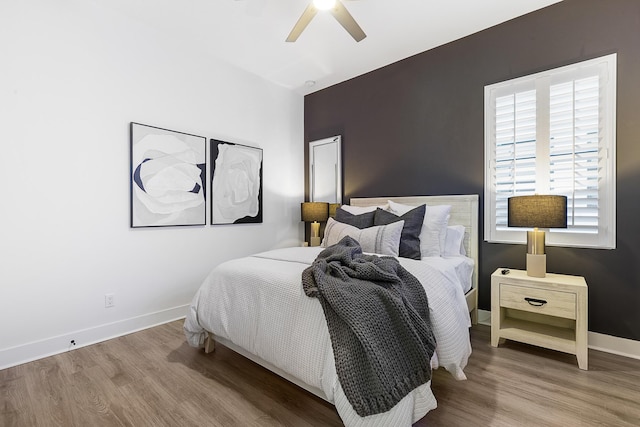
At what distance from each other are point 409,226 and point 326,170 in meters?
1.91

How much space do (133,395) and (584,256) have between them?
334 cm

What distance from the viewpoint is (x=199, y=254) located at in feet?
11.1

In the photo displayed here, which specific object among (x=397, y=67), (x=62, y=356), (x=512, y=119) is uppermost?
(x=397, y=67)

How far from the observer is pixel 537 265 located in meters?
2.36

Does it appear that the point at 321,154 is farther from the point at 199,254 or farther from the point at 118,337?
the point at 118,337

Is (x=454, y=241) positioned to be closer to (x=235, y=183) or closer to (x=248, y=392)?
(x=248, y=392)

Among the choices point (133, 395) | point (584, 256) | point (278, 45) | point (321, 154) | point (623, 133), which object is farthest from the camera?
point (321, 154)

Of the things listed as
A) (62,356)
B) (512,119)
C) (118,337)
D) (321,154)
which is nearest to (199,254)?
(118,337)

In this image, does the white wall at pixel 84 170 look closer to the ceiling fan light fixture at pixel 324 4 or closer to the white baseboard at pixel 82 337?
the white baseboard at pixel 82 337

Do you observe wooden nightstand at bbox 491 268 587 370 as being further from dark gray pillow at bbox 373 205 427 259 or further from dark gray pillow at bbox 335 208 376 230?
dark gray pillow at bbox 335 208 376 230

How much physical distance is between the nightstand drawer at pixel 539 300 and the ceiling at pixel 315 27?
2330mm

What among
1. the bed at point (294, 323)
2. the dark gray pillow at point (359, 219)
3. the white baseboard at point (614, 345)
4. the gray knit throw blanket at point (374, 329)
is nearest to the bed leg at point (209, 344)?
the bed at point (294, 323)

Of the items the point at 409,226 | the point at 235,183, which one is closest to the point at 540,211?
the point at 409,226

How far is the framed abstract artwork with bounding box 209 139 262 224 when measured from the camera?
11.4ft
